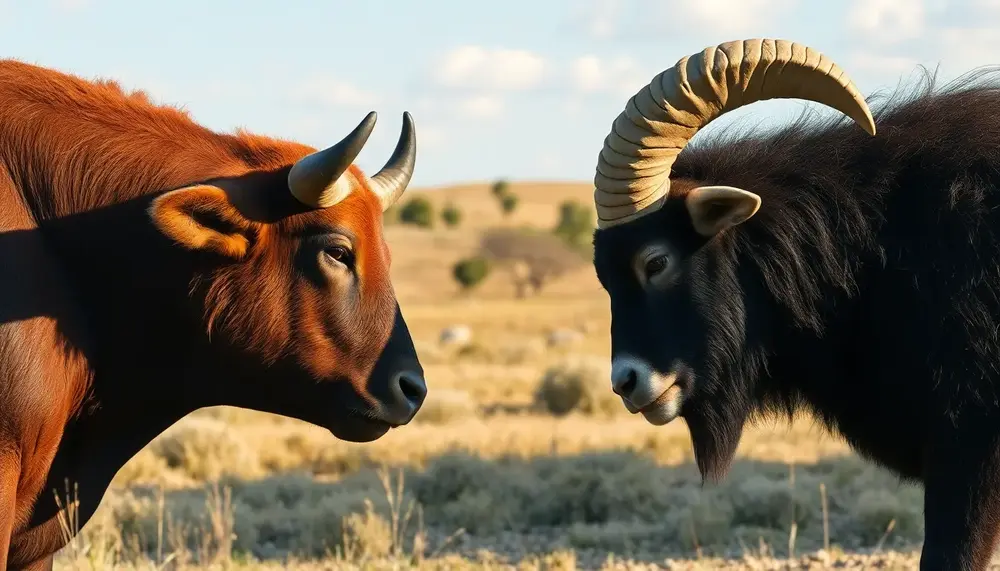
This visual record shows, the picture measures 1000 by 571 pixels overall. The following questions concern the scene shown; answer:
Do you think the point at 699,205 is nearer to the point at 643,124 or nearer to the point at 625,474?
the point at 643,124

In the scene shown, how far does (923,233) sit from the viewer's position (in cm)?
641

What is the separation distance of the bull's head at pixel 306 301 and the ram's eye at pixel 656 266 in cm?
146

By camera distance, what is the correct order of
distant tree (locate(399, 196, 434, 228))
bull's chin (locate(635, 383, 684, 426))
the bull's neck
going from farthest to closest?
distant tree (locate(399, 196, 434, 228))
bull's chin (locate(635, 383, 684, 426))
the bull's neck

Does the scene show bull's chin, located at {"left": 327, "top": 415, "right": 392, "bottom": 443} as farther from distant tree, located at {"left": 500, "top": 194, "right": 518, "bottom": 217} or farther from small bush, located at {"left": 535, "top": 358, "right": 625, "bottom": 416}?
distant tree, located at {"left": 500, "top": 194, "right": 518, "bottom": 217}

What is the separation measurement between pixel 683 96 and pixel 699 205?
1.83ft

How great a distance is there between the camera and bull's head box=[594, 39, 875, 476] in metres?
6.43

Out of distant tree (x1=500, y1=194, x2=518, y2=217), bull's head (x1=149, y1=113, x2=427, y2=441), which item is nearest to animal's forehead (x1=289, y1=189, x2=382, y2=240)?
bull's head (x1=149, y1=113, x2=427, y2=441)

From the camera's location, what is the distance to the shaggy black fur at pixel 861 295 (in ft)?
20.0

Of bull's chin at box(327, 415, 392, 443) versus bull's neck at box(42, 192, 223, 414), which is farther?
bull's chin at box(327, 415, 392, 443)

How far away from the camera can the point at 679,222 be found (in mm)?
6672

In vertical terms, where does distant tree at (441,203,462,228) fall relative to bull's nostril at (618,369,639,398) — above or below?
above

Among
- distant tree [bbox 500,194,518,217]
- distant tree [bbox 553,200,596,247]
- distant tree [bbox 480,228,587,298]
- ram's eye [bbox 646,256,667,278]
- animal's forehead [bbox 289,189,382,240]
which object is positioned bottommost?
ram's eye [bbox 646,256,667,278]

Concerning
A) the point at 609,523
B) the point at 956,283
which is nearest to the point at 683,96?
the point at 956,283

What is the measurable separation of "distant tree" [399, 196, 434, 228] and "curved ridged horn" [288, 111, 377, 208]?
9927 centimetres
